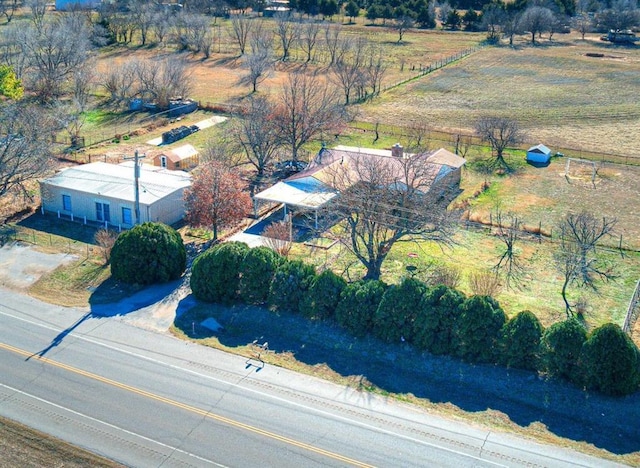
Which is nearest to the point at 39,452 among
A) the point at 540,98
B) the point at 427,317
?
the point at 427,317

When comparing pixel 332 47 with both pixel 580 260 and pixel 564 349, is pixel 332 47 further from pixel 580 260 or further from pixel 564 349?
pixel 564 349

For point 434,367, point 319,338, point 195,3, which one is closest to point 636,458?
point 434,367

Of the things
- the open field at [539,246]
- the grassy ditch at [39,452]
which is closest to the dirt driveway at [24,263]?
the grassy ditch at [39,452]

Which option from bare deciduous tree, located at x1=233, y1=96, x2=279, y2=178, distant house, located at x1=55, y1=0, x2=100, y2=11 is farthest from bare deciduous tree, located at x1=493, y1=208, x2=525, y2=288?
distant house, located at x1=55, y1=0, x2=100, y2=11

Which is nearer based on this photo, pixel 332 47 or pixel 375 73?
pixel 375 73

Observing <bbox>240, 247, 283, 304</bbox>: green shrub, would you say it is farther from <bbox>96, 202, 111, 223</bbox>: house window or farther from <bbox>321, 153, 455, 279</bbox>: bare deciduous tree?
<bbox>96, 202, 111, 223</bbox>: house window
